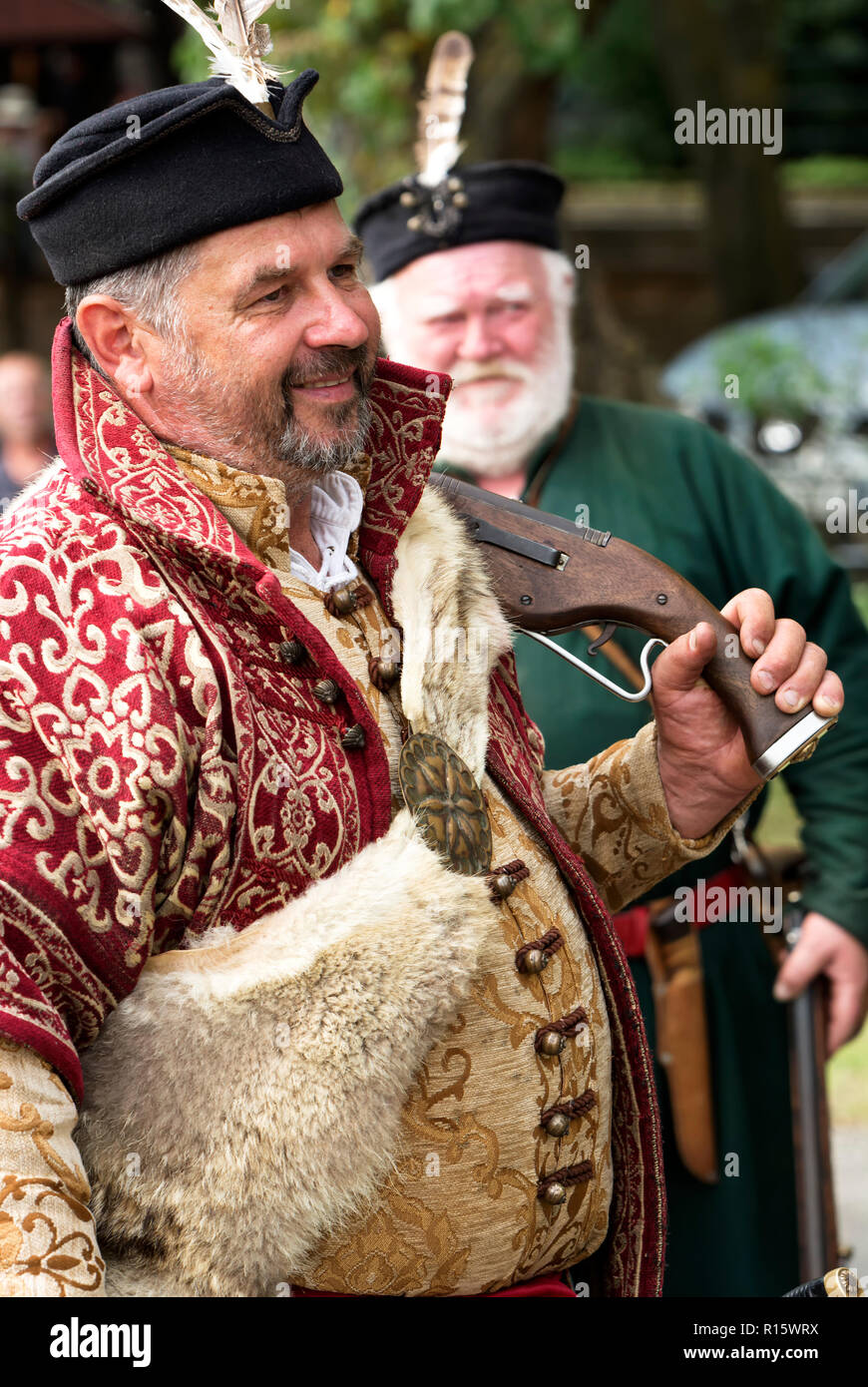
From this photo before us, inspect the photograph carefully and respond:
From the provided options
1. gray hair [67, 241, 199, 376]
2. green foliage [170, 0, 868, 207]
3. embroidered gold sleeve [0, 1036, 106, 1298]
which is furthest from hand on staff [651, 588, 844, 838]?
green foliage [170, 0, 868, 207]

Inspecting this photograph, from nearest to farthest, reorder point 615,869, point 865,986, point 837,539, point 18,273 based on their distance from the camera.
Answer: point 615,869
point 865,986
point 837,539
point 18,273

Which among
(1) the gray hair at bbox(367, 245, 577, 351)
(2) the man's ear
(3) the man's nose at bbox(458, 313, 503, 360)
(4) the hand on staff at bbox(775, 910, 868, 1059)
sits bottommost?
(4) the hand on staff at bbox(775, 910, 868, 1059)

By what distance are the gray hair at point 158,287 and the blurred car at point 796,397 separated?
8419mm

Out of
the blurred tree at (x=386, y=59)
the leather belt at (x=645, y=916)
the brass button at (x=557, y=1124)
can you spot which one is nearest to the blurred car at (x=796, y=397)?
the blurred tree at (x=386, y=59)

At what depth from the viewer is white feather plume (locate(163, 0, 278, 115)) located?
6.14 feet

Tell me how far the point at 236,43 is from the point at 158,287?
0.32 metres

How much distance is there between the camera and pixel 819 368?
10.0 meters

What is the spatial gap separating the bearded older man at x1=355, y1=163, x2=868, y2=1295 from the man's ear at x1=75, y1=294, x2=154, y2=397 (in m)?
1.57

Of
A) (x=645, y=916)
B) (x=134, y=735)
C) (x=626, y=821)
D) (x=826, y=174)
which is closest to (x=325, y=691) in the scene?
(x=134, y=735)

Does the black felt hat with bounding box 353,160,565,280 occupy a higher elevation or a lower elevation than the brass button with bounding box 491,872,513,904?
higher

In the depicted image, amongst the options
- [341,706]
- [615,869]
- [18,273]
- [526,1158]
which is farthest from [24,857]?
[18,273]

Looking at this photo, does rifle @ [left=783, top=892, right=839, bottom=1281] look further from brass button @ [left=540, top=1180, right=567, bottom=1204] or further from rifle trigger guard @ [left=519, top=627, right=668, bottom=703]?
brass button @ [left=540, top=1180, right=567, bottom=1204]

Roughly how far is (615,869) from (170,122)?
125 centimetres
